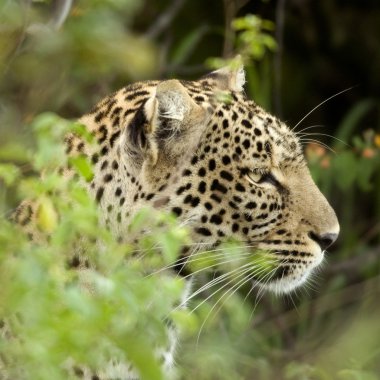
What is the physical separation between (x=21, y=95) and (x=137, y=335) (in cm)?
143

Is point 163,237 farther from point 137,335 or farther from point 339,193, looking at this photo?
point 339,193

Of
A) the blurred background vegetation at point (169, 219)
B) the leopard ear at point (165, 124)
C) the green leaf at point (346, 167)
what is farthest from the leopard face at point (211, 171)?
the green leaf at point (346, 167)

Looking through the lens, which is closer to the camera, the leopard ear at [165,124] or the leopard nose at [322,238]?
the leopard ear at [165,124]

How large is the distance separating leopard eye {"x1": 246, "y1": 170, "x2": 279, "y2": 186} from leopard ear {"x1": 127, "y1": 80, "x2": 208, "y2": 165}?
35 cm

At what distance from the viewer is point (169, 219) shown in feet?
13.9

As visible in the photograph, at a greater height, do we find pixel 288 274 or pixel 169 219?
pixel 169 219

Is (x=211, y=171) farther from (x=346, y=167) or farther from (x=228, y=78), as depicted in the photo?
(x=346, y=167)

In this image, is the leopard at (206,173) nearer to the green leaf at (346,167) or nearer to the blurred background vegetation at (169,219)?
the blurred background vegetation at (169,219)

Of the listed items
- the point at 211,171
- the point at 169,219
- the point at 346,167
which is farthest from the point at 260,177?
the point at 346,167

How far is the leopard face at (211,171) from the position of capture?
17.2 ft

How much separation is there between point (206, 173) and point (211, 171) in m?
0.03

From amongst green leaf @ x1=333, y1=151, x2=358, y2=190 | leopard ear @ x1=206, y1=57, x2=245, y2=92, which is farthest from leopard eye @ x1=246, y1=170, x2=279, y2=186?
green leaf @ x1=333, y1=151, x2=358, y2=190

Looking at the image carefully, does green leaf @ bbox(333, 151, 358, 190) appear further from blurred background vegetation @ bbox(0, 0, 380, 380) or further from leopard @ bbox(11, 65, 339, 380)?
leopard @ bbox(11, 65, 339, 380)

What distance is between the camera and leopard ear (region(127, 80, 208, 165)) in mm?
5203
